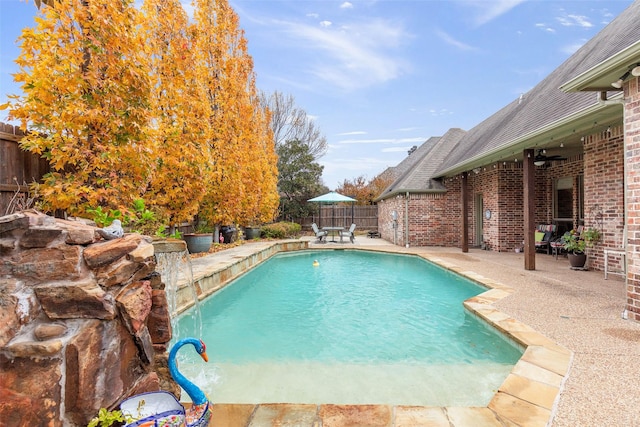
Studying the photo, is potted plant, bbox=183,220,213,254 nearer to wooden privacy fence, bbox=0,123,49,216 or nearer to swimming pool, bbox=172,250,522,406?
swimming pool, bbox=172,250,522,406

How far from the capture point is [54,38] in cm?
511

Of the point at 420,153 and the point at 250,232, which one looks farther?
the point at 420,153

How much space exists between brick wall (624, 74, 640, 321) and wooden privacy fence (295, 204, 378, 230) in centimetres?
1800

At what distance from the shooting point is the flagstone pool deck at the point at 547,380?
2.37 metres

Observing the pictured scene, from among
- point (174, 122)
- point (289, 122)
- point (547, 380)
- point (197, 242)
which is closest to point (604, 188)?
point (547, 380)

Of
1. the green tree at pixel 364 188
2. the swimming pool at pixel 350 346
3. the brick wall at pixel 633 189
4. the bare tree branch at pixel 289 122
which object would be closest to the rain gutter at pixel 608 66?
the brick wall at pixel 633 189

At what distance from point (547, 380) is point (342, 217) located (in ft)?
64.1

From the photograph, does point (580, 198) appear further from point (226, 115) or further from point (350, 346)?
point (226, 115)

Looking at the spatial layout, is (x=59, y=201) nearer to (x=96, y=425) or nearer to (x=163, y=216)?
(x=163, y=216)

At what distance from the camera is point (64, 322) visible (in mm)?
1912

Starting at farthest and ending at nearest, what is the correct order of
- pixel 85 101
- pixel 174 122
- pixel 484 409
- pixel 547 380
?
pixel 174 122 → pixel 85 101 → pixel 547 380 → pixel 484 409

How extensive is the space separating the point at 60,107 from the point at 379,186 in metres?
22.7

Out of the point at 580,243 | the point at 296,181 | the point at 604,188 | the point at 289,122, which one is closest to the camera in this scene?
the point at 604,188

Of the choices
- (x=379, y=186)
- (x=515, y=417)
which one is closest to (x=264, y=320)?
(x=515, y=417)
